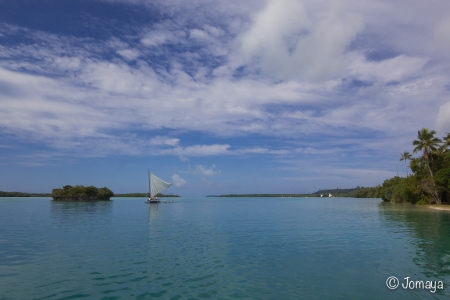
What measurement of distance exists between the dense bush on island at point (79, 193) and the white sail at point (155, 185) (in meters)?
46.5

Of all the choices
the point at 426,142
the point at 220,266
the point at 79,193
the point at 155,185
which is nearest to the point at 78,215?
the point at 220,266

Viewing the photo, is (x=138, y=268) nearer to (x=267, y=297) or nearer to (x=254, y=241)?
(x=267, y=297)

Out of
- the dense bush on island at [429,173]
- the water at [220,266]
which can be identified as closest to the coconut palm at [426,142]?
the dense bush on island at [429,173]

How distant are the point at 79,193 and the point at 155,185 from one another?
47868mm

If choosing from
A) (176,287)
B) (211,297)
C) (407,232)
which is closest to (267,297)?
(211,297)

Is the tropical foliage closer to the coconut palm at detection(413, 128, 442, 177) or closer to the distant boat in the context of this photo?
the coconut palm at detection(413, 128, 442, 177)

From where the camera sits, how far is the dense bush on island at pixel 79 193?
408 feet

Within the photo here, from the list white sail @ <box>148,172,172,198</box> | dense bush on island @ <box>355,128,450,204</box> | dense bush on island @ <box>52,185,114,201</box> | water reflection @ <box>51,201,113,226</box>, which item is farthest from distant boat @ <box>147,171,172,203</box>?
dense bush on island @ <box>355,128,450,204</box>

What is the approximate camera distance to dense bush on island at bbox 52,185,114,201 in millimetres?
124250

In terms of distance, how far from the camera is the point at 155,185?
10019cm

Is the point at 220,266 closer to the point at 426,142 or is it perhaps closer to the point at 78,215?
the point at 78,215

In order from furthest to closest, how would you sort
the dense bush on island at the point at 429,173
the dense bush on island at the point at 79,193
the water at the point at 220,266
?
the dense bush on island at the point at 79,193 < the dense bush on island at the point at 429,173 < the water at the point at 220,266

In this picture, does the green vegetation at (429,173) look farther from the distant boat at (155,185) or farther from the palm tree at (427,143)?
the distant boat at (155,185)

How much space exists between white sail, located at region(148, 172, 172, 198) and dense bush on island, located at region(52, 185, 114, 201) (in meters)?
46.5
